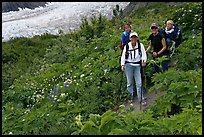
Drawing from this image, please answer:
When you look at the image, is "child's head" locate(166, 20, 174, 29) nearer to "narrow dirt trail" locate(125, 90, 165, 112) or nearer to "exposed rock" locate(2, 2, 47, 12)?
"narrow dirt trail" locate(125, 90, 165, 112)

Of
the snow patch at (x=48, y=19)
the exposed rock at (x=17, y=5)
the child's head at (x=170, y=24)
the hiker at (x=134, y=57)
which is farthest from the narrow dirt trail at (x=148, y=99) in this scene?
the exposed rock at (x=17, y=5)

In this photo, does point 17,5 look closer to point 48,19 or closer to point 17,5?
point 17,5

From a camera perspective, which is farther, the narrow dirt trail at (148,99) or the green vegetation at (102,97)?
the narrow dirt trail at (148,99)

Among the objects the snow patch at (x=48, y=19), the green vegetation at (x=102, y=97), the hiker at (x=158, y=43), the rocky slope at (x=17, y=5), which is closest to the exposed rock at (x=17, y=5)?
the rocky slope at (x=17, y=5)

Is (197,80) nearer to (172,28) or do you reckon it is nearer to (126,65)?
(126,65)

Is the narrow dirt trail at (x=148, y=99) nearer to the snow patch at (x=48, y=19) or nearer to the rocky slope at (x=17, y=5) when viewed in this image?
the snow patch at (x=48, y=19)

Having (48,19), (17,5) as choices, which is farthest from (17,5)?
(48,19)

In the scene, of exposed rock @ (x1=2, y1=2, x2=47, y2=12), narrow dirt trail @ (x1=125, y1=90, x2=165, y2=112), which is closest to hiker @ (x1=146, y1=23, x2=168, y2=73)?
narrow dirt trail @ (x1=125, y1=90, x2=165, y2=112)

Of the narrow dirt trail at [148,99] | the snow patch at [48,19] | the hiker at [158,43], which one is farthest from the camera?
the snow patch at [48,19]

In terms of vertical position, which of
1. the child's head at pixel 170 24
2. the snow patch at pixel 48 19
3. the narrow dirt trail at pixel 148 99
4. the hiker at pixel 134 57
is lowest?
the snow patch at pixel 48 19

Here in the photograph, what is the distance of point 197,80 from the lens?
664cm

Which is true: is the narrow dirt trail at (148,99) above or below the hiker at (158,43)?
below

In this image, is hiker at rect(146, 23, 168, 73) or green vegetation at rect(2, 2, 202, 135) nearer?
green vegetation at rect(2, 2, 202, 135)

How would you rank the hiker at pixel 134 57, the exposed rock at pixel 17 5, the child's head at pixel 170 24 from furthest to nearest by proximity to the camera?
the exposed rock at pixel 17 5 < the child's head at pixel 170 24 < the hiker at pixel 134 57
